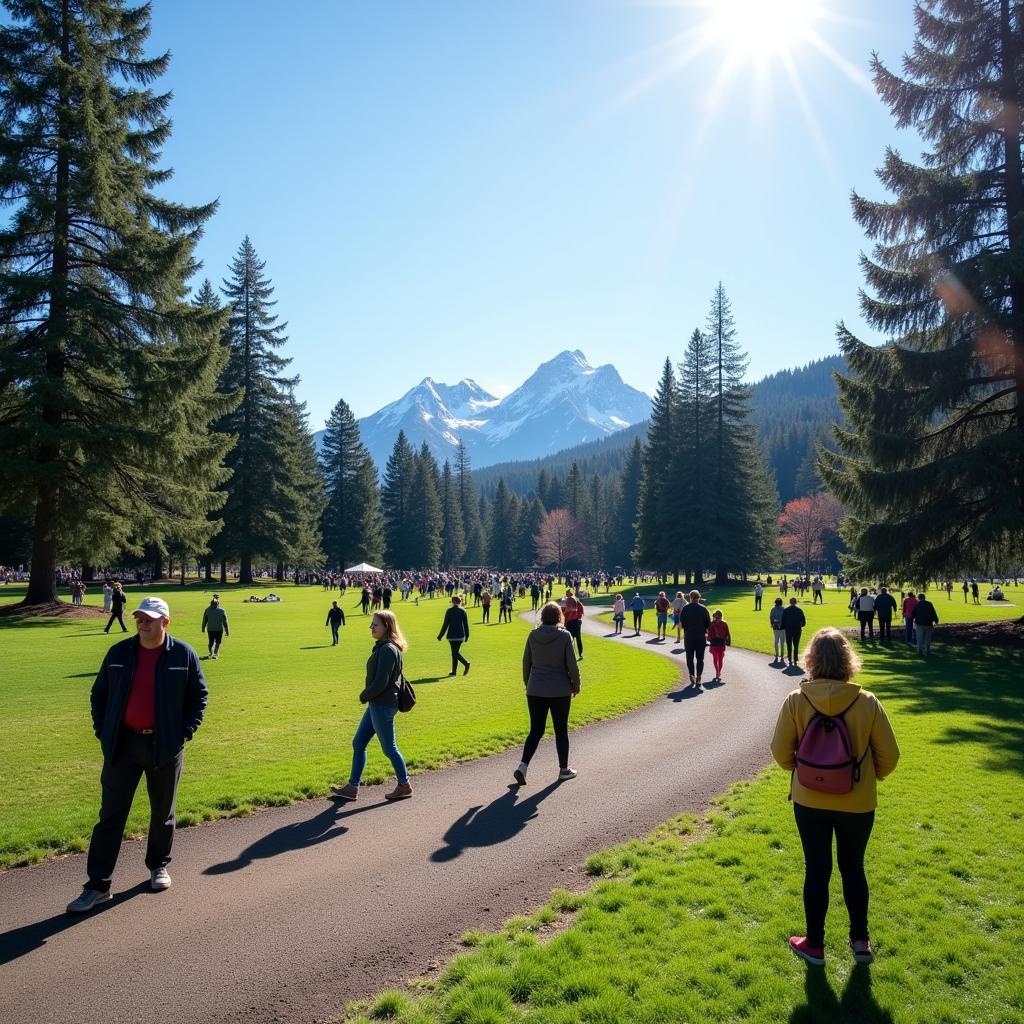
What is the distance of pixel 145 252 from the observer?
25.2 m

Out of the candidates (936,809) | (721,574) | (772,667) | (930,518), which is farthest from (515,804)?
(721,574)

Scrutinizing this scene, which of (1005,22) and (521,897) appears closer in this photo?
(521,897)

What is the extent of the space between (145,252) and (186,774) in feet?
76.6

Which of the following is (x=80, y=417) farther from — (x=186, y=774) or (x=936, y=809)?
(x=936, y=809)

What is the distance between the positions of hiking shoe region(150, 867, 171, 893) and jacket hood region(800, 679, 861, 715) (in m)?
4.96

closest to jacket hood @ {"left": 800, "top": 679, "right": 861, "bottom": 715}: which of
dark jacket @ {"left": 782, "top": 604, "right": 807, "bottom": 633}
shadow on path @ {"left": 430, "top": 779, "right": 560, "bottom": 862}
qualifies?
shadow on path @ {"left": 430, "top": 779, "right": 560, "bottom": 862}

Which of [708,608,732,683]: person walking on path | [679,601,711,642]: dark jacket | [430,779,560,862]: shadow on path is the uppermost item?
[679,601,711,642]: dark jacket

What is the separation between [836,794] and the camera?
159 inches

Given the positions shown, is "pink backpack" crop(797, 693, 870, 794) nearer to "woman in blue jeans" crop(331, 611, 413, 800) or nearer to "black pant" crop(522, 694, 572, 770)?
"black pant" crop(522, 694, 572, 770)

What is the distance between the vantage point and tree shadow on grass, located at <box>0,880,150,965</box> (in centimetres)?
435

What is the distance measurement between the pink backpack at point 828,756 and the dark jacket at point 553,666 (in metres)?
3.85

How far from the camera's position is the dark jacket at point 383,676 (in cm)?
720

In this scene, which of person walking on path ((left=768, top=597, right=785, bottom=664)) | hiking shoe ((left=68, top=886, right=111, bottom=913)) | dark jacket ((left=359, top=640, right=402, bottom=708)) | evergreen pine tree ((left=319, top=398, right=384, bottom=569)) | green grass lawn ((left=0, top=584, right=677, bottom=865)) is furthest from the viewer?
evergreen pine tree ((left=319, top=398, right=384, bottom=569))

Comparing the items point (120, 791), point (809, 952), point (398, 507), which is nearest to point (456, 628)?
point (120, 791)
